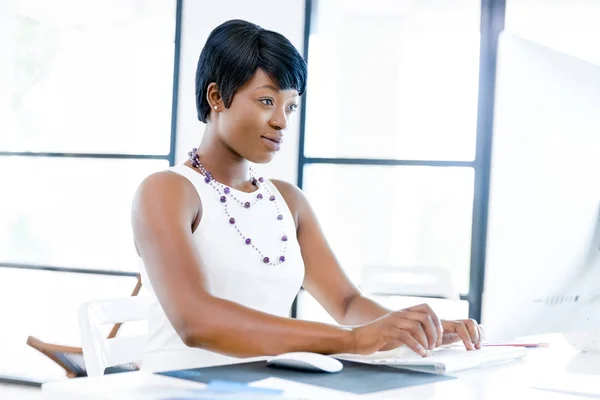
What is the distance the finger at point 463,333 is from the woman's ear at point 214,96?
2.31ft

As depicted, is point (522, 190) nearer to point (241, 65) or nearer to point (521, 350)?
point (521, 350)

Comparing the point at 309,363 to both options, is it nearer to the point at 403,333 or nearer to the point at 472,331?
the point at 403,333

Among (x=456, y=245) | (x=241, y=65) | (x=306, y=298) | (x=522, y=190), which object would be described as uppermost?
(x=241, y=65)

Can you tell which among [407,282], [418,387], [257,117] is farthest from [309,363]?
[407,282]

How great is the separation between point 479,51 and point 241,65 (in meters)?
2.15

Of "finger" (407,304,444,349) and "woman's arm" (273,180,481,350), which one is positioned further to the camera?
"woman's arm" (273,180,481,350)

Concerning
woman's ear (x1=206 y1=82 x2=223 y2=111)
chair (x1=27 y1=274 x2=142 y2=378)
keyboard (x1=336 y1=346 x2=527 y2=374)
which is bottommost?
chair (x1=27 y1=274 x2=142 y2=378)

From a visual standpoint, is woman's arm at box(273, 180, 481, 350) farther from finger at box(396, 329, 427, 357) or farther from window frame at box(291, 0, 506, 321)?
window frame at box(291, 0, 506, 321)

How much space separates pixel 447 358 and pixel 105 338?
→ 818 mm

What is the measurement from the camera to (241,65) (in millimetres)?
1742

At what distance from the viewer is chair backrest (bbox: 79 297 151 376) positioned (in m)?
1.73

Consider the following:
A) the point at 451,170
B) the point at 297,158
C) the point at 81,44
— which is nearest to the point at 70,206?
the point at 81,44

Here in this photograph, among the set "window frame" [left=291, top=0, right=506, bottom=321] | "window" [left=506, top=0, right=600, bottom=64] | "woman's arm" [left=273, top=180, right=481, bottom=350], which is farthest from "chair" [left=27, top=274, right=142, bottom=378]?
"window" [left=506, top=0, right=600, bottom=64]

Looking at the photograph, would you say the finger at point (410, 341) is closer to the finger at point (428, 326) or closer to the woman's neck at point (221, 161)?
the finger at point (428, 326)
